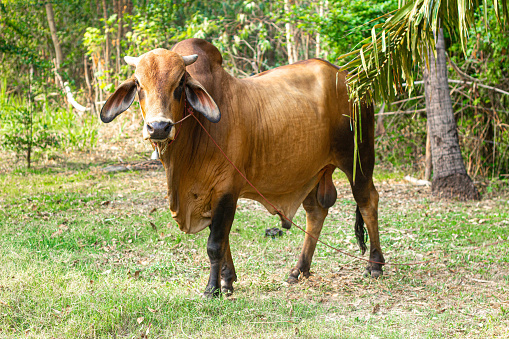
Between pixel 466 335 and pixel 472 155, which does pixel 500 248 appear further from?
pixel 472 155

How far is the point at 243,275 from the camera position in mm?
4852

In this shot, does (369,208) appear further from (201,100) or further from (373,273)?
(201,100)

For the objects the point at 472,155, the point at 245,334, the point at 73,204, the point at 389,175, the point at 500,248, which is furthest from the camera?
the point at 389,175

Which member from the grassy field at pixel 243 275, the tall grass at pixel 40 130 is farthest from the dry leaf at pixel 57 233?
the tall grass at pixel 40 130

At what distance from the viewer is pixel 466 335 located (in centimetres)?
354

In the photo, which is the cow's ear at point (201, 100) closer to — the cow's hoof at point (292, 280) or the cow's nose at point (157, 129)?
the cow's nose at point (157, 129)

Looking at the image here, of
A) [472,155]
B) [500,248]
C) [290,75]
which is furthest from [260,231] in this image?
[472,155]

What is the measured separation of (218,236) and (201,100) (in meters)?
1.03

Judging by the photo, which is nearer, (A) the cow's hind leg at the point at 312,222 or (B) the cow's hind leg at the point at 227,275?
(B) the cow's hind leg at the point at 227,275

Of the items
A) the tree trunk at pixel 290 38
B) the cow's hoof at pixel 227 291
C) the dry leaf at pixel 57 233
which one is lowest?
the cow's hoof at pixel 227 291

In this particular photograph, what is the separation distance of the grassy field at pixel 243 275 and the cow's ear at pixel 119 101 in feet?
4.27

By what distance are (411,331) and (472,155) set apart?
625cm

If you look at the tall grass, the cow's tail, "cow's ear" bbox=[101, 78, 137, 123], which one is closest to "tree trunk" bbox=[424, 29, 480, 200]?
the cow's tail

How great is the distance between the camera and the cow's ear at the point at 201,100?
371 cm
